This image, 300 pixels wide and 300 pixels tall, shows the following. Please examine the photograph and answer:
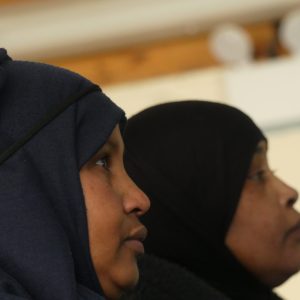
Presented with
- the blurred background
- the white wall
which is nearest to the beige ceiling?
the blurred background

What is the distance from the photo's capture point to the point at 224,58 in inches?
108

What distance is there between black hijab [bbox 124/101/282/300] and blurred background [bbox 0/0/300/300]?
99 cm

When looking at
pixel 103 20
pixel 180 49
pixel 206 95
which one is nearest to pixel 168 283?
pixel 206 95

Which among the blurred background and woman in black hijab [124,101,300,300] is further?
the blurred background

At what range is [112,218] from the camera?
0.98 meters

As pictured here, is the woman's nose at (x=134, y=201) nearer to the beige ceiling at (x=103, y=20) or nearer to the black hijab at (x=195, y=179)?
the black hijab at (x=195, y=179)

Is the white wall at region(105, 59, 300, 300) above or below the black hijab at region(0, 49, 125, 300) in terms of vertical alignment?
below

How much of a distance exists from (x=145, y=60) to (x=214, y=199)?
1.35 meters

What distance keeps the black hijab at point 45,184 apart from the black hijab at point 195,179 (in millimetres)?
491

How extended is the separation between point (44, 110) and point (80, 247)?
0.15 m

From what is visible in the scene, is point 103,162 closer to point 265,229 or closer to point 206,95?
point 265,229

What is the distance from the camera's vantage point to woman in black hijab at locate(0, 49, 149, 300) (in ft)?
3.06

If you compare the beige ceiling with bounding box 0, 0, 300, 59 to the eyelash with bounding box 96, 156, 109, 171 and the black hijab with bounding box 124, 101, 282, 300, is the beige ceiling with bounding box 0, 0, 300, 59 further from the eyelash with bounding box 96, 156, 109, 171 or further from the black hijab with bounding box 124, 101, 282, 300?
the eyelash with bounding box 96, 156, 109, 171

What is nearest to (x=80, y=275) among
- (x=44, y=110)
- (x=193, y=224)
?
(x=44, y=110)
